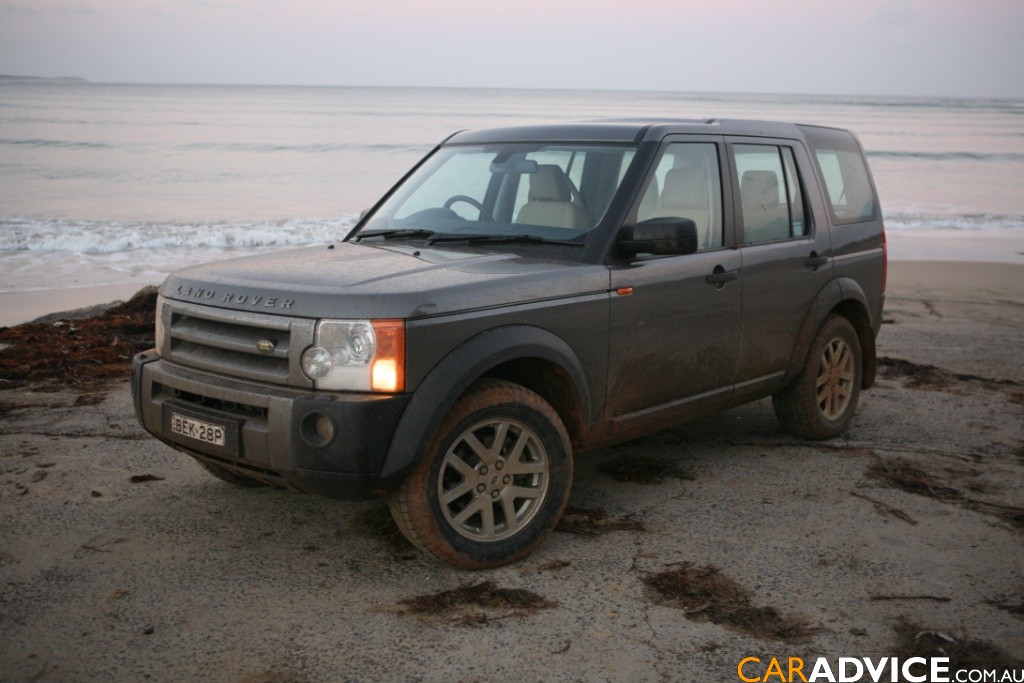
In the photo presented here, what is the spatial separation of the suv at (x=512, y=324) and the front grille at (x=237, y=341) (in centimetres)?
1

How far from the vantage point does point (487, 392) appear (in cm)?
381

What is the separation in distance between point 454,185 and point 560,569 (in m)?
2.13

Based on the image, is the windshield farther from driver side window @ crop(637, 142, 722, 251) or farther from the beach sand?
the beach sand

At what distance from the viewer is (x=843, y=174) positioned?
6078 millimetres

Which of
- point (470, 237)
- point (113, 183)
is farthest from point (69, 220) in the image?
point (470, 237)

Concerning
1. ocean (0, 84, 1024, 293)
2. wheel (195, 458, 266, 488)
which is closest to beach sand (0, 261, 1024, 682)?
wheel (195, 458, 266, 488)

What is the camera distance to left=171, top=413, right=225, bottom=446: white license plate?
3725mm

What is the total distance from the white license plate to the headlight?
1.61ft

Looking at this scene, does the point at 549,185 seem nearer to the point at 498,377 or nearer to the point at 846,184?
the point at 498,377

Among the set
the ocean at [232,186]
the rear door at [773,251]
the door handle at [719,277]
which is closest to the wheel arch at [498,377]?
the door handle at [719,277]

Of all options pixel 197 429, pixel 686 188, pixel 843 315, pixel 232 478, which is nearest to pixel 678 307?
pixel 686 188

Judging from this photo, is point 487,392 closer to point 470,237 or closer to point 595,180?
point 470,237

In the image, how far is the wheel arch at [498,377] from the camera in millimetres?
3527

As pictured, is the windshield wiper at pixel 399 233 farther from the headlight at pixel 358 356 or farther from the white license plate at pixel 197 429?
the white license plate at pixel 197 429
